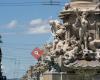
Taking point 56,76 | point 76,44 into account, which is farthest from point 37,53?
point 56,76

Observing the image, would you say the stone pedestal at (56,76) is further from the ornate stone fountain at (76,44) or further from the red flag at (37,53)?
the red flag at (37,53)

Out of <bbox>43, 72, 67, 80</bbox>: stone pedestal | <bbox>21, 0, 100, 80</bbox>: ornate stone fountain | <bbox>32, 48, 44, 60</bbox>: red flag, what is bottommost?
<bbox>43, 72, 67, 80</bbox>: stone pedestal

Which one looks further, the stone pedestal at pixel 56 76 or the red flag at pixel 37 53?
the red flag at pixel 37 53

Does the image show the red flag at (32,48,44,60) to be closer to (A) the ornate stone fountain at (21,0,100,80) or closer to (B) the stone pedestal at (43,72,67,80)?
(A) the ornate stone fountain at (21,0,100,80)

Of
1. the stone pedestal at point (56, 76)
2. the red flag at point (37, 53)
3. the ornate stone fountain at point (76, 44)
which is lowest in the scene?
the stone pedestal at point (56, 76)

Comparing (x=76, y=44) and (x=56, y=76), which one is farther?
(x=76, y=44)

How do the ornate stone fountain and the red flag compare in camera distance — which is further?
the red flag

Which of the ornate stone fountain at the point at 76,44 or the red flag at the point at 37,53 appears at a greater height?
the red flag at the point at 37,53

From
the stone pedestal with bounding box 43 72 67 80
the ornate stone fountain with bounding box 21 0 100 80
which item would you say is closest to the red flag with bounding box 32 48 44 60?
the ornate stone fountain with bounding box 21 0 100 80

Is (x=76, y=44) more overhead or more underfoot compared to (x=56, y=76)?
more overhead

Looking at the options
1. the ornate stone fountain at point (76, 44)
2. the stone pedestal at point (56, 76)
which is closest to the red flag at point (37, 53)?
the ornate stone fountain at point (76, 44)

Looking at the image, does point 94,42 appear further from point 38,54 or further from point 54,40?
point 38,54

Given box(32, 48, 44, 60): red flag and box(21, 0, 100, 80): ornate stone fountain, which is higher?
box(32, 48, 44, 60): red flag

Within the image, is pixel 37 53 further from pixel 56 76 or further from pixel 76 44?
pixel 56 76
